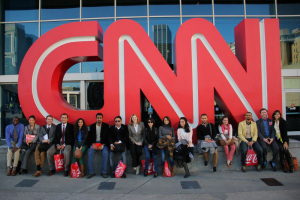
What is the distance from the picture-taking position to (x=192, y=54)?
20.2ft

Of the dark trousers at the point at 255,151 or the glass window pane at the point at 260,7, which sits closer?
the dark trousers at the point at 255,151

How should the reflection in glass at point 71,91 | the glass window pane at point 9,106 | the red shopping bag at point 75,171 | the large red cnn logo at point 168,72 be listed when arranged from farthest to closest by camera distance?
the glass window pane at point 9,106
the reflection in glass at point 71,91
the large red cnn logo at point 168,72
the red shopping bag at point 75,171

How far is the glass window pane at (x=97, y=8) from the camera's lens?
9.82m

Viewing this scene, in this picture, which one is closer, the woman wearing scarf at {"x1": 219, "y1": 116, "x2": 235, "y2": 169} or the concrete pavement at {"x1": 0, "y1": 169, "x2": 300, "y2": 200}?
the concrete pavement at {"x1": 0, "y1": 169, "x2": 300, "y2": 200}

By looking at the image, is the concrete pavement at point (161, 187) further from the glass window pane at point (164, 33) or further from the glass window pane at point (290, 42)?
the glass window pane at point (290, 42)

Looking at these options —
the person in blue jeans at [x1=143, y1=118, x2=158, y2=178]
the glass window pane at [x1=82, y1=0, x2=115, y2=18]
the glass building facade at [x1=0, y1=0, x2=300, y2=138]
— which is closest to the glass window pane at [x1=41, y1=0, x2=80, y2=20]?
the glass building facade at [x1=0, y1=0, x2=300, y2=138]

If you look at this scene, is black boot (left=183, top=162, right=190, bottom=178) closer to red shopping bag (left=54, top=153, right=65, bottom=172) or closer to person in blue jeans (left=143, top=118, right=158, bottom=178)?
person in blue jeans (left=143, top=118, right=158, bottom=178)

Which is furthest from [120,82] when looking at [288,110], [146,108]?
[288,110]

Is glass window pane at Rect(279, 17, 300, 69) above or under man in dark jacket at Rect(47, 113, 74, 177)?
above

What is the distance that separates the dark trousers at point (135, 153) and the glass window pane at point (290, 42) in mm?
8098

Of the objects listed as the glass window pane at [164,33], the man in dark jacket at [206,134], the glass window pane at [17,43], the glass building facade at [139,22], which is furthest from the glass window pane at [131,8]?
the man in dark jacket at [206,134]

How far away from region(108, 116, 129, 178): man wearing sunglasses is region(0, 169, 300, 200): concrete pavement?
50 cm

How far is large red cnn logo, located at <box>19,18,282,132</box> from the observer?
6.00 metres

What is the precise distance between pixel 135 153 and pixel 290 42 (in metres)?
9.07
